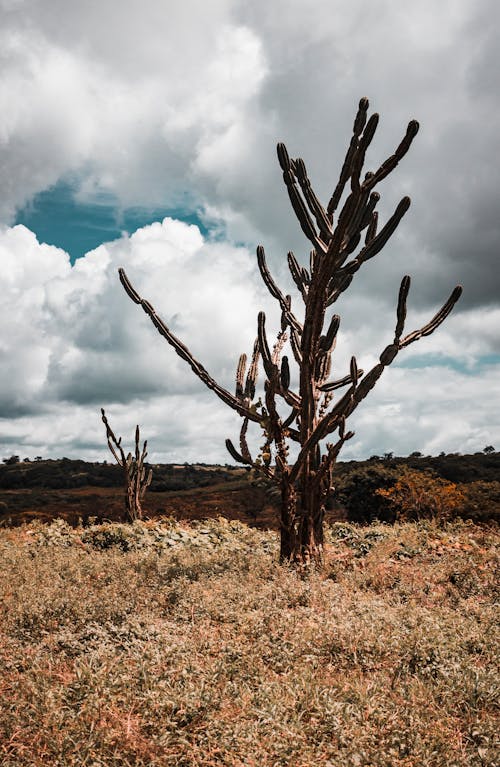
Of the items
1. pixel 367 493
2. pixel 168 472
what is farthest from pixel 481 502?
pixel 168 472

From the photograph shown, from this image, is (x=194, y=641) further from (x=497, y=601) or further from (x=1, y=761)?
(x=497, y=601)

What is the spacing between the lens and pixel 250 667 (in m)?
4.88

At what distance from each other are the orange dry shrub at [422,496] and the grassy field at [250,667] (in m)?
11.7

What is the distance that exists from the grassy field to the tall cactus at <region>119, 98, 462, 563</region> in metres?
1.26

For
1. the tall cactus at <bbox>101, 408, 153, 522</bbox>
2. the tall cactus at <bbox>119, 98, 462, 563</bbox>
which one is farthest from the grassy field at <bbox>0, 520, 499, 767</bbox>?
the tall cactus at <bbox>101, 408, 153, 522</bbox>

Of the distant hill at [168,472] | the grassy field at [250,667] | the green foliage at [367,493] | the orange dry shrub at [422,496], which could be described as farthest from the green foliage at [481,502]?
the grassy field at [250,667]

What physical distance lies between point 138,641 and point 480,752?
10.6 ft

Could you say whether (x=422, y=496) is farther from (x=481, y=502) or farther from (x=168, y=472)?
(x=168, y=472)

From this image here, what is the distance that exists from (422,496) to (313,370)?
13.4 metres

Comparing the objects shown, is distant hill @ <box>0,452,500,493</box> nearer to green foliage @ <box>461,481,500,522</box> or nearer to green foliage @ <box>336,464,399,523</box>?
green foliage @ <box>336,464,399,523</box>

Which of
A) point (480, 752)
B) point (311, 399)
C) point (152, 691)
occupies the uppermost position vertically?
point (311, 399)

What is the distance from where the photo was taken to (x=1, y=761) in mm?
3637

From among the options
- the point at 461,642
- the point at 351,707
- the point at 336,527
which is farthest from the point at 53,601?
the point at 336,527

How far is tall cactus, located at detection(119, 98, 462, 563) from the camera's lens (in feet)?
27.2
